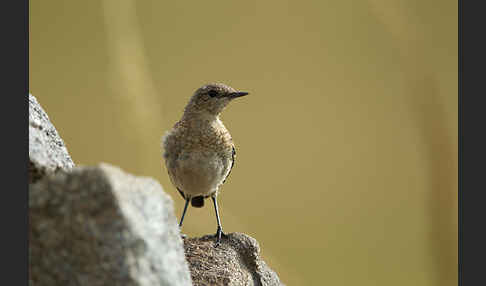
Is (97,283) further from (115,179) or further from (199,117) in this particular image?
(199,117)

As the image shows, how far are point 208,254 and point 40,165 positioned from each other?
1491mm

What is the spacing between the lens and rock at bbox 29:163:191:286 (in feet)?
5.99

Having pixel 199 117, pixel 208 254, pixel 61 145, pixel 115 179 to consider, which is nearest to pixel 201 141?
pixel 199 117

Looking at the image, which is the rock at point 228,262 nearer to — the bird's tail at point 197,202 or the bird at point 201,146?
the bird at point 201,146

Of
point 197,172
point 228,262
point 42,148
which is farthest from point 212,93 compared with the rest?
point 42,148

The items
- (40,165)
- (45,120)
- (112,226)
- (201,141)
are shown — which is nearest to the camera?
(112,226)

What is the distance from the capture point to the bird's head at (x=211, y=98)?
3.62 metres

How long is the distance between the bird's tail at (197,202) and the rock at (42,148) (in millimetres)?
1447

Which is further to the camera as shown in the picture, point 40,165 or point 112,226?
point 40,165

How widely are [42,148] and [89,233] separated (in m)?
0.67

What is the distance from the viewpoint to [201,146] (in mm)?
3518

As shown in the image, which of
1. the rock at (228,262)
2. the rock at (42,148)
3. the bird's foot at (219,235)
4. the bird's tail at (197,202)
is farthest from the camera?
the bird's tail at (197,202)

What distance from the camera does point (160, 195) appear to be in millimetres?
2090

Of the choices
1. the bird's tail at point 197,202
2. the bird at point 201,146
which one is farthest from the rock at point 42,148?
the bird's tail at point 197,202
